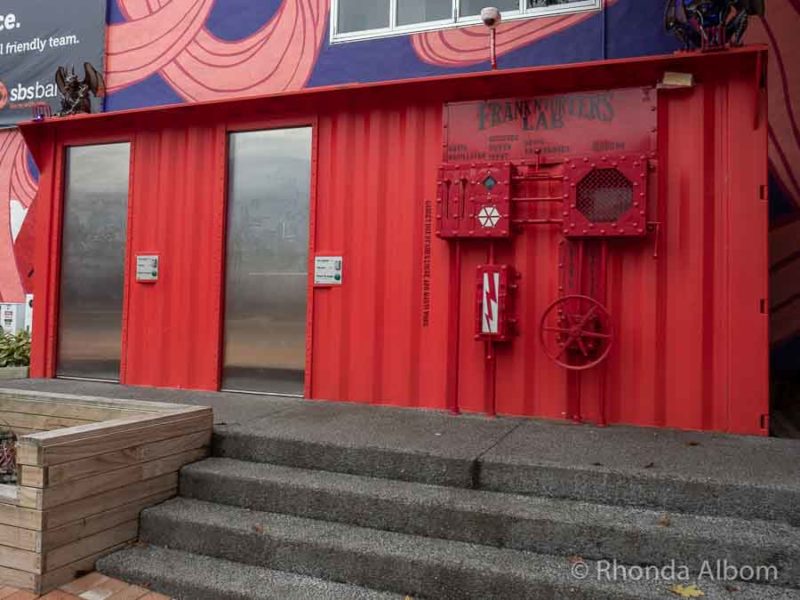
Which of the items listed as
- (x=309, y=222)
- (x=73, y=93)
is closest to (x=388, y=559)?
A: (x=309, y=222)

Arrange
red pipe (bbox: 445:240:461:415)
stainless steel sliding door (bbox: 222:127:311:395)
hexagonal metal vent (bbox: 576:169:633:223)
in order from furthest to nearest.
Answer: stainless steel sliding door (bbox: 222:127:311:395)
red pipe (bbox: 445:240:461:415)
hexagonal metal vent (bbox: 576:169:633:223)

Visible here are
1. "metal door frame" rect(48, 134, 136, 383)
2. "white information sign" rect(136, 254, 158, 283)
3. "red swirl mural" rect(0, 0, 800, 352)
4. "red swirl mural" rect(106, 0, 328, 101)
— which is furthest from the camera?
"red swirl mural" rect(106, 0, 328, 101)

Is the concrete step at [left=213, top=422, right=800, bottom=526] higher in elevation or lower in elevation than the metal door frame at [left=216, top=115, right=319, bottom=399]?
lower

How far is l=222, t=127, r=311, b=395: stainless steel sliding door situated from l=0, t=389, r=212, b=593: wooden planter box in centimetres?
163

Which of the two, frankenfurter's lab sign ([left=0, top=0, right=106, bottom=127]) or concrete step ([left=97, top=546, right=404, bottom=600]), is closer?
concrete step ([left=97, top=546, right=404, bottom=600])

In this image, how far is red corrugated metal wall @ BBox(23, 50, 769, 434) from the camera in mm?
4098

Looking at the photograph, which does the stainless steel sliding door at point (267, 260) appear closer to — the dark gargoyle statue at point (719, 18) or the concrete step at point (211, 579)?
the concrete step at point (211, 579)

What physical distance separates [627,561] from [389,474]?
4.39 ft

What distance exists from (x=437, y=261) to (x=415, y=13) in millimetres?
3128

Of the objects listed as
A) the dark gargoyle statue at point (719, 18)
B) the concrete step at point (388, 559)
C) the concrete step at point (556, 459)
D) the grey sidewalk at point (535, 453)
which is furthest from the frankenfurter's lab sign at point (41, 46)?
the dark gargoyle statue at point (719, 18)

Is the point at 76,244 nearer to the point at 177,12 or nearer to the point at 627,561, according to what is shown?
the point at 177,12

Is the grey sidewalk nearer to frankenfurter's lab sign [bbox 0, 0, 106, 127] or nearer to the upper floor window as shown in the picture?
the upper floor window

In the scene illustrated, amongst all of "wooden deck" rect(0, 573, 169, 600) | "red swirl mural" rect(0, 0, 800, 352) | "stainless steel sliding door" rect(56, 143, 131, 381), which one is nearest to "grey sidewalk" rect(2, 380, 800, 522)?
"wooden deck" rect(0, 573, 169, 600)

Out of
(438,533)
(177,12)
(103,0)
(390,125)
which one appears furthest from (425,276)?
(103,0)
